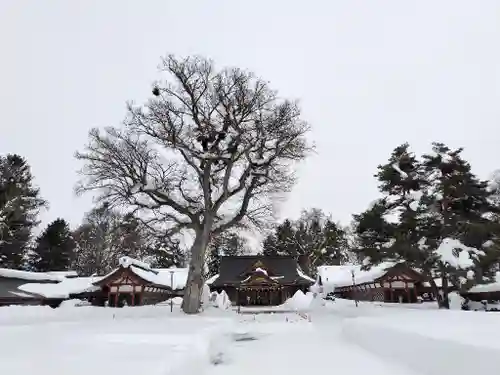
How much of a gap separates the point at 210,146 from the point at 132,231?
687cm

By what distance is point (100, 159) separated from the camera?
851 inches

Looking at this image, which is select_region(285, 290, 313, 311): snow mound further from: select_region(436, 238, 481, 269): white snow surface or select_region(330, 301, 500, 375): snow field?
select_region(330, 301, 500, 375): snow field

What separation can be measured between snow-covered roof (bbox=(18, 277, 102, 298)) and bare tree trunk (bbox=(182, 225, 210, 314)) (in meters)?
21.0

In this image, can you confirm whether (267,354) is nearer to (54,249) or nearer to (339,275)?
(339,275)

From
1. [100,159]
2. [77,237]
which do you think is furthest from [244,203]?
[77,237]

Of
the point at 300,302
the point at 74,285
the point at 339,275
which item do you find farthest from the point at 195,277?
the point at 339,275

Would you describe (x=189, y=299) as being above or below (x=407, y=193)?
below

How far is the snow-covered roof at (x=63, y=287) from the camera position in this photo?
36.3 m

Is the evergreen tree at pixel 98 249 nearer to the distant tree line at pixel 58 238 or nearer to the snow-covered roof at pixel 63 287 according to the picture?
the distant tree line at pixel 58 238

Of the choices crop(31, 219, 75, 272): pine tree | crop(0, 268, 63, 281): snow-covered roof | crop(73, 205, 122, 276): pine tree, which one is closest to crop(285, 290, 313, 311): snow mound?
crop(73, 205, 122, 276): pine tree

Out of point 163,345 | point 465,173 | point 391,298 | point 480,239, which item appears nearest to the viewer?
point 163,345

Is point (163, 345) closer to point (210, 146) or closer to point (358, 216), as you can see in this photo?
point (210, 146)

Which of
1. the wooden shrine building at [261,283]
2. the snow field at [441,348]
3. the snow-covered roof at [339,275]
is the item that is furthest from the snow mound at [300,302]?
the snow field at [441,348]

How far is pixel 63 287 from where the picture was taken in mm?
39656
